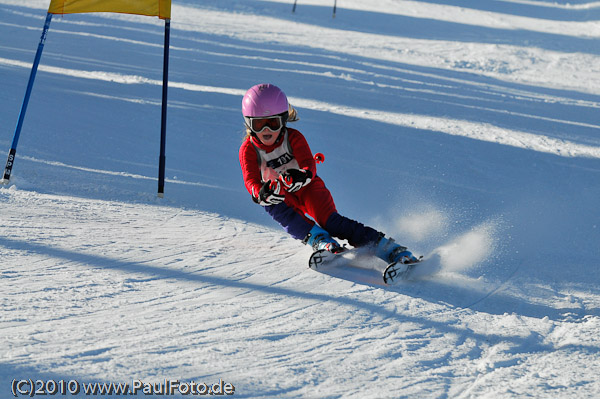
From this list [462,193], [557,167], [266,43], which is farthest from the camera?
[266,43]

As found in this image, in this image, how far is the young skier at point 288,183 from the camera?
14.4 ft

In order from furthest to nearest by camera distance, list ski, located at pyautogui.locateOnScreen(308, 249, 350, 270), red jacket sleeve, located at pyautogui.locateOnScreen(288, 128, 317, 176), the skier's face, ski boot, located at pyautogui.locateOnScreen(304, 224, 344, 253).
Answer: red jacket sleeve, located at pyautogui.locateOnScreen(288, 128, 317, 176) → the skier's face → ski boot, located at pyautogui.locateOnScreen(304, 224, 344, 253) → ski, located at pyautogui.locateOnScreen(308, 249, 350, 270)

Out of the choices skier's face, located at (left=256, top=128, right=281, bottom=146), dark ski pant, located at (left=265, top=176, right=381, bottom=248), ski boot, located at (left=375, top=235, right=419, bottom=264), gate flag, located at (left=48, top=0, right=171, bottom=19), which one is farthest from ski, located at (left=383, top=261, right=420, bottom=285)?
gate flag, located at (left=48, top=0, right=171, bottom=19)

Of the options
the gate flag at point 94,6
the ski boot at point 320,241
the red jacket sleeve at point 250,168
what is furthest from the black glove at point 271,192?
the gate flag at point 94,6

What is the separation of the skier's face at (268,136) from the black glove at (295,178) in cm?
31

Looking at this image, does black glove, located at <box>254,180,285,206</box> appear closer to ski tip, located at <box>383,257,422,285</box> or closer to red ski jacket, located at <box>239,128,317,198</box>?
red ski jacket, located at <box>239,128,317,198</box>

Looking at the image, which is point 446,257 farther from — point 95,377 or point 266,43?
point 266,43

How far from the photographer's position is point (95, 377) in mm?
2613

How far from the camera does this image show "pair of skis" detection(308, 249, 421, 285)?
4055 mm

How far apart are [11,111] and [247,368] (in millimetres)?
6576

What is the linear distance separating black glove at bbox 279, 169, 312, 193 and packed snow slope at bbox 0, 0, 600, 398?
52 cm

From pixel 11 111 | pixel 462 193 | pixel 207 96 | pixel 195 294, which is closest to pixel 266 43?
pixel 207 96

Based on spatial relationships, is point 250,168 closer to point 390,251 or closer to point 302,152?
point 302,152

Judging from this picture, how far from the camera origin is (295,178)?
439 centimetres
